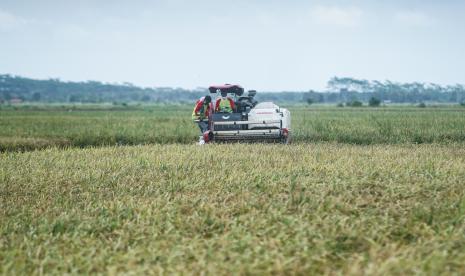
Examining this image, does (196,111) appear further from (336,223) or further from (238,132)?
(336,223)

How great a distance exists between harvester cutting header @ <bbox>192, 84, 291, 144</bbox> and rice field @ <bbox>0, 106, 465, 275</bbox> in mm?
4091

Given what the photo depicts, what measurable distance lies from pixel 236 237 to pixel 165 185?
2.95 meters

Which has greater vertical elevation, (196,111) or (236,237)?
(196,111)

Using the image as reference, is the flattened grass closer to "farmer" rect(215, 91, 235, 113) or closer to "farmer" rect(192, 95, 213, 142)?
"farmer" rect(215, 91, 235, 113)

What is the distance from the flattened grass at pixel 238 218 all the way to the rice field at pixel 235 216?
18 mm

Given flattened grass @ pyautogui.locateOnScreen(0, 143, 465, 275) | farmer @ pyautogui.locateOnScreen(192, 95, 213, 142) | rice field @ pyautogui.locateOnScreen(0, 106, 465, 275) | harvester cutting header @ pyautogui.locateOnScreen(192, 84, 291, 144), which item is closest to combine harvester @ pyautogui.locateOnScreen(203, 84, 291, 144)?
harvester cutting header @ pyautogui.locateOnScreen(192, 84, 291, 144)

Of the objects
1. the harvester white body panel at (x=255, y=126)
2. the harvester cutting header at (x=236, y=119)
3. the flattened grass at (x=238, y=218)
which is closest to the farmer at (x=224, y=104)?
the harvester cutting header at (x=236, y=119)

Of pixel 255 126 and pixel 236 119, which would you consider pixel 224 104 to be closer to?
pixel 236 119

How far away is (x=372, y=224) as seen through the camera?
627cm

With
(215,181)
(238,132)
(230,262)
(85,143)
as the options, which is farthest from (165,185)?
(85,143)

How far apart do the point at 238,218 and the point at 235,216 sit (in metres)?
0.31

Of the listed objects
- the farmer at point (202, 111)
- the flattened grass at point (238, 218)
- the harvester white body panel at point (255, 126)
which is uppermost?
the farmer at point (202, 111)

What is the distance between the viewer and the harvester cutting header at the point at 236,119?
15383mm

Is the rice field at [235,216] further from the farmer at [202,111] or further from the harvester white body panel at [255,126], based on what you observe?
the farmer at [202,111]
